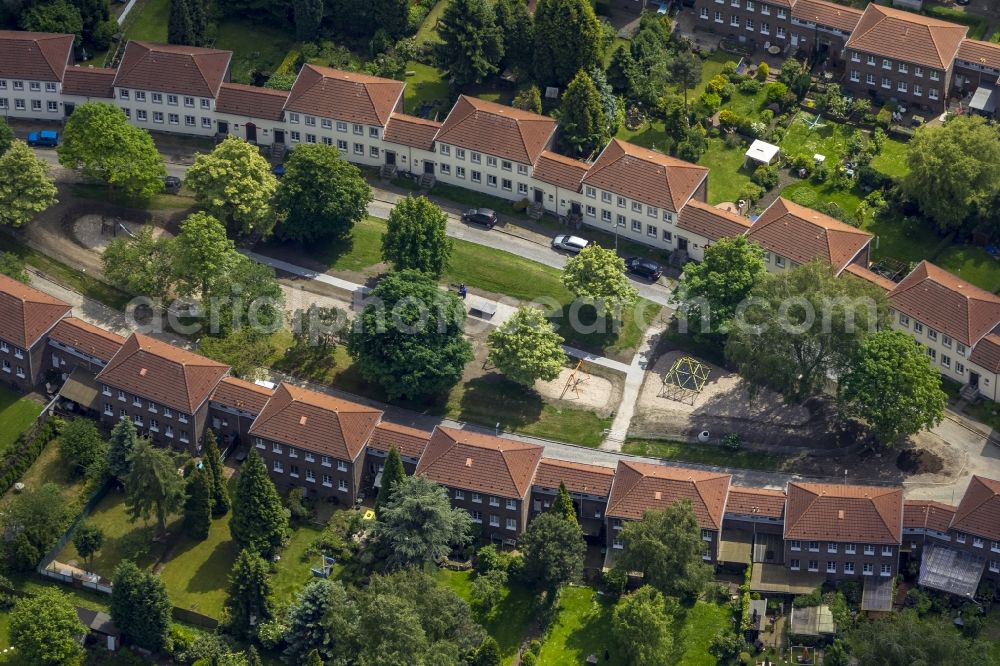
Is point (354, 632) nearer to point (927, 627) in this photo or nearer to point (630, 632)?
point (630, 632)

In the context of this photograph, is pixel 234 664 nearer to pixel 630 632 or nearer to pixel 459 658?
pixel 459 658

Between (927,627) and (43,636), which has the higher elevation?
(927,627)

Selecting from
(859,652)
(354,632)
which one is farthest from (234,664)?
(859,652)

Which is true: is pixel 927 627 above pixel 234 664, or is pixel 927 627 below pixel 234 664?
above

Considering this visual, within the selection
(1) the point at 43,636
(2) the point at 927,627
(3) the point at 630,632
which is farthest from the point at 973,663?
(1) the point at 43,636
